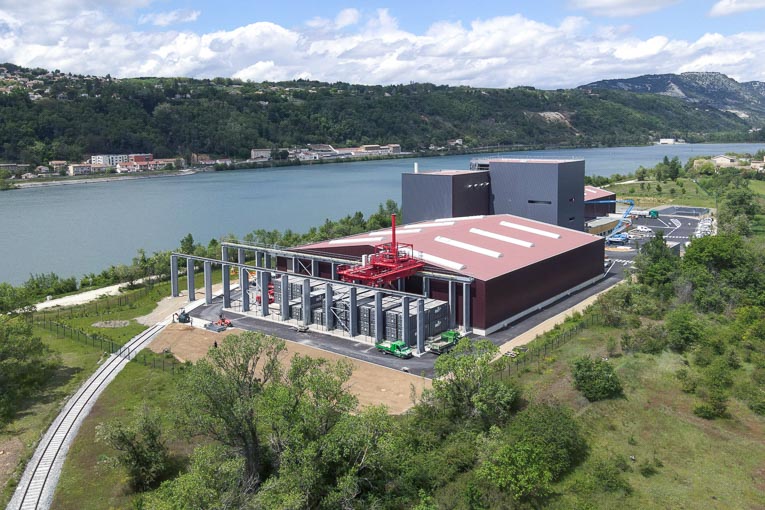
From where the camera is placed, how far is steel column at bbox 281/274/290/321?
25.1 m

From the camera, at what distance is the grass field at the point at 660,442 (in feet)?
41.6

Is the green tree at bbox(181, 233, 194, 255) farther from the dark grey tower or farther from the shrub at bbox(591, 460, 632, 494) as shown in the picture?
the shrub at bbox(591, 460, 632, 494)

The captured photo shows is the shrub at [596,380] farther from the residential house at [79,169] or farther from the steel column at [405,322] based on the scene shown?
the residential house at [79,169]

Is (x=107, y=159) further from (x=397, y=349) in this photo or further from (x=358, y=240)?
(x=397, y=349)

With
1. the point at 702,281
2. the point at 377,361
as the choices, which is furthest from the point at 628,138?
the point at 377,361

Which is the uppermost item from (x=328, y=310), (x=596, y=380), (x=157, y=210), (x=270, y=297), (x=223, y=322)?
(x=157, y=210)

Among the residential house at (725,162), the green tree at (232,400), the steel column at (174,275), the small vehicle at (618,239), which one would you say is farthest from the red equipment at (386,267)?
the residential house at (725,162)

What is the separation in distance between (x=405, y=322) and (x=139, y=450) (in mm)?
10044

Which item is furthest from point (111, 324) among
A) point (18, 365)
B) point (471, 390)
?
point (471, 390)

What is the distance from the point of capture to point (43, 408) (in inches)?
692

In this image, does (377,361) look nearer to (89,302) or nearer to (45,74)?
(89,302)

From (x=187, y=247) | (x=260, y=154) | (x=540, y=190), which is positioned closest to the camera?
(x=540, y=190)

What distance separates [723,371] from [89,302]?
1039 inches

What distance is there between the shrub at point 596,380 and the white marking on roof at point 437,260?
755cm
